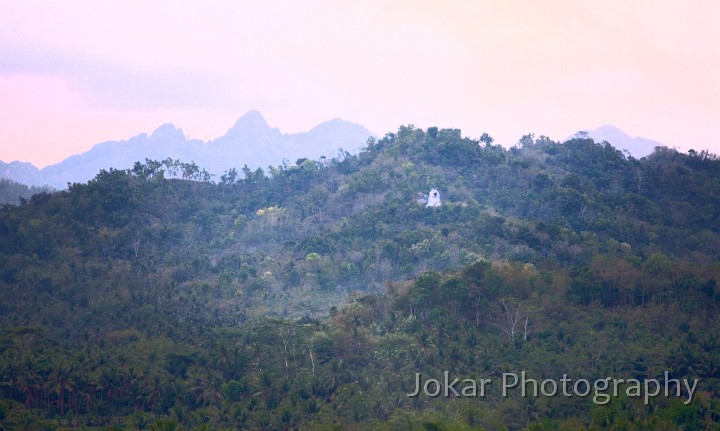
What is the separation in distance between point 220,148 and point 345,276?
105 meters

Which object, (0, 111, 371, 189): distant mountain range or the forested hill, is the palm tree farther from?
(0, 111, 371, 189): distant mountain range

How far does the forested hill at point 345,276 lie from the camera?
3045cm

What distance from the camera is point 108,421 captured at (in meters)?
29.4

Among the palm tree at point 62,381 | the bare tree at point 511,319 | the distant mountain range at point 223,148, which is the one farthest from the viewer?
the distant mountain range at point 223,148

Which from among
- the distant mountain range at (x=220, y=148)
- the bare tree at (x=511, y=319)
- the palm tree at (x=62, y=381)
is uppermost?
the distant mountain range at (x=220, y=148)

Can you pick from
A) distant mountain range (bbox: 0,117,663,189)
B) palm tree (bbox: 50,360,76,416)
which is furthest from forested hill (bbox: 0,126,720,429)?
distant mountain range (bbox: 0,117,663,189)

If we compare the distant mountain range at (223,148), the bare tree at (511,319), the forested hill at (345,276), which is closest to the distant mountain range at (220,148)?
the distant mountain range at (223,148)

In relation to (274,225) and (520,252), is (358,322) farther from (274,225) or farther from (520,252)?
(274,225)

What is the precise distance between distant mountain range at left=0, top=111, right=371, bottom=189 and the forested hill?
72.5m

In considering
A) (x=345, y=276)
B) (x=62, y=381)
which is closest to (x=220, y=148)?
(x=345, y=276)

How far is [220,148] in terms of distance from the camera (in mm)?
149625

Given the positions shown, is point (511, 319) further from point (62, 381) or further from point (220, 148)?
point (220, 148)

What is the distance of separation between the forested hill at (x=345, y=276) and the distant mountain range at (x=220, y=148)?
238 ft

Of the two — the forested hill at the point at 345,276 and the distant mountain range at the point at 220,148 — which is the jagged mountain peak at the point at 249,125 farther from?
the forested hill at the point at 345,276
